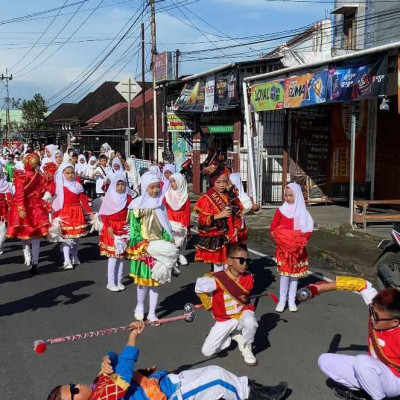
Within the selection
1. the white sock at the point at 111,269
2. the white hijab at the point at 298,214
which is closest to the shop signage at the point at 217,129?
the white sock at the point at 111,269

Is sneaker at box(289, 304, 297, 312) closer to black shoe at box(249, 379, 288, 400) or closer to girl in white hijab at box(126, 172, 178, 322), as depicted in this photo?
girl in white hijab at box(126, 172, 178, 322)

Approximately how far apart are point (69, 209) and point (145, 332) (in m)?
3.75

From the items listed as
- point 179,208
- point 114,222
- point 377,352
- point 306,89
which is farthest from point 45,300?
point 306,89

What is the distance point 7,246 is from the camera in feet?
36.0

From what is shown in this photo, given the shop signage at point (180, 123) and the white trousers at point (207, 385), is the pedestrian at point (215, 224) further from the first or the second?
the shop signage at point (180, 123)

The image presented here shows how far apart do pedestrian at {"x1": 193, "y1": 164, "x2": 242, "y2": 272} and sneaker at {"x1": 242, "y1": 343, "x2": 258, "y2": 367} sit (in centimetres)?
187

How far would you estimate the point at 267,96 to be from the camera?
51.6 ft

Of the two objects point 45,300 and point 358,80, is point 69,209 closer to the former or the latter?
point 45,300

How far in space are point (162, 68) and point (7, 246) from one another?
45.1ft

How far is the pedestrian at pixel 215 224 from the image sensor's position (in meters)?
6.93

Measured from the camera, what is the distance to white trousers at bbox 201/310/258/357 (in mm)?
5039

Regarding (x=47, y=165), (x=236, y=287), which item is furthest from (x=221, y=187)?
(x=47, y=165)

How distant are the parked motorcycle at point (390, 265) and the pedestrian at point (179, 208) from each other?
2977 millimetres

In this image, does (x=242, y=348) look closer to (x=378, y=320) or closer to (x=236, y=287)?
(x=236, y=287)
